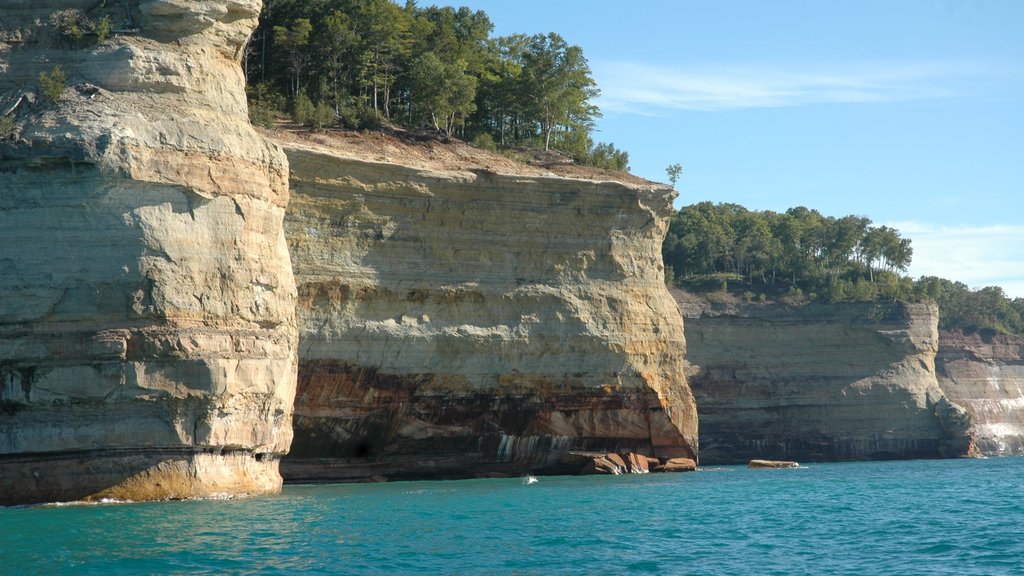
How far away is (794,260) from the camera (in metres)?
76.1

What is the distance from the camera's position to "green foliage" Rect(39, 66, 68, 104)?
2756 centimetres

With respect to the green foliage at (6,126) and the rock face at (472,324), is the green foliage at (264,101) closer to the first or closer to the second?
the rock face at (472,324)

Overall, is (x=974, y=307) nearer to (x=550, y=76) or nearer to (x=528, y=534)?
(x=550, y=76)

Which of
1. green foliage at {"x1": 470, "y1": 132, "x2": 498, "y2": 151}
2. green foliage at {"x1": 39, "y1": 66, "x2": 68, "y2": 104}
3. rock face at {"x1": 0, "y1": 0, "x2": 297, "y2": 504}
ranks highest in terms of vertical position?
green foliage at {"x1": 470, "y1": 132, "x2": 498, "y2": 151}

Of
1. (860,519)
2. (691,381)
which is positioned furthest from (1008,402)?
(860,519)

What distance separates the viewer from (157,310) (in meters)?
25.5

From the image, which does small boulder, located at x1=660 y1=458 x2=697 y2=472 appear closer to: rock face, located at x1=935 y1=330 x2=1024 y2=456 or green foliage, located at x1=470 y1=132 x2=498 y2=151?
green foliage, located at x1=470 y1=132 x2=498 y2=151

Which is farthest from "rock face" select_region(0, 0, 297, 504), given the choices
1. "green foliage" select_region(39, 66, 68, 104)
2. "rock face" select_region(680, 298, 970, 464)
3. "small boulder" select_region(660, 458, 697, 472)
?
"rock face" select_region(680, 298, 970, 464)

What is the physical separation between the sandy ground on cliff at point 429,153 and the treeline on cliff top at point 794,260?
2423cm

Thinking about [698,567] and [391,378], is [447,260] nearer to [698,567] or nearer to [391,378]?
[391,378]

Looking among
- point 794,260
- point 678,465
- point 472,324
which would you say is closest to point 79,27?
point 472,324

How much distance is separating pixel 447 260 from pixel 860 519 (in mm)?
17704

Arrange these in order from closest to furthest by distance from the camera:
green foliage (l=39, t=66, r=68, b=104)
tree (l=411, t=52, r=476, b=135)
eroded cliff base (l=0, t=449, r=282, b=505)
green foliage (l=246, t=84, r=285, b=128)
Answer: eroded cliff base (l=0, t=449, r=282, b=505) < green foliage (l=39, t=66, r=68, b=104) < green foliage (l=246, t=84, r=285, b=128) < tree (l=411, t=52, r=476, b=135)

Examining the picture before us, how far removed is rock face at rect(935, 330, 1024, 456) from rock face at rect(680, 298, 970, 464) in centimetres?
1105
